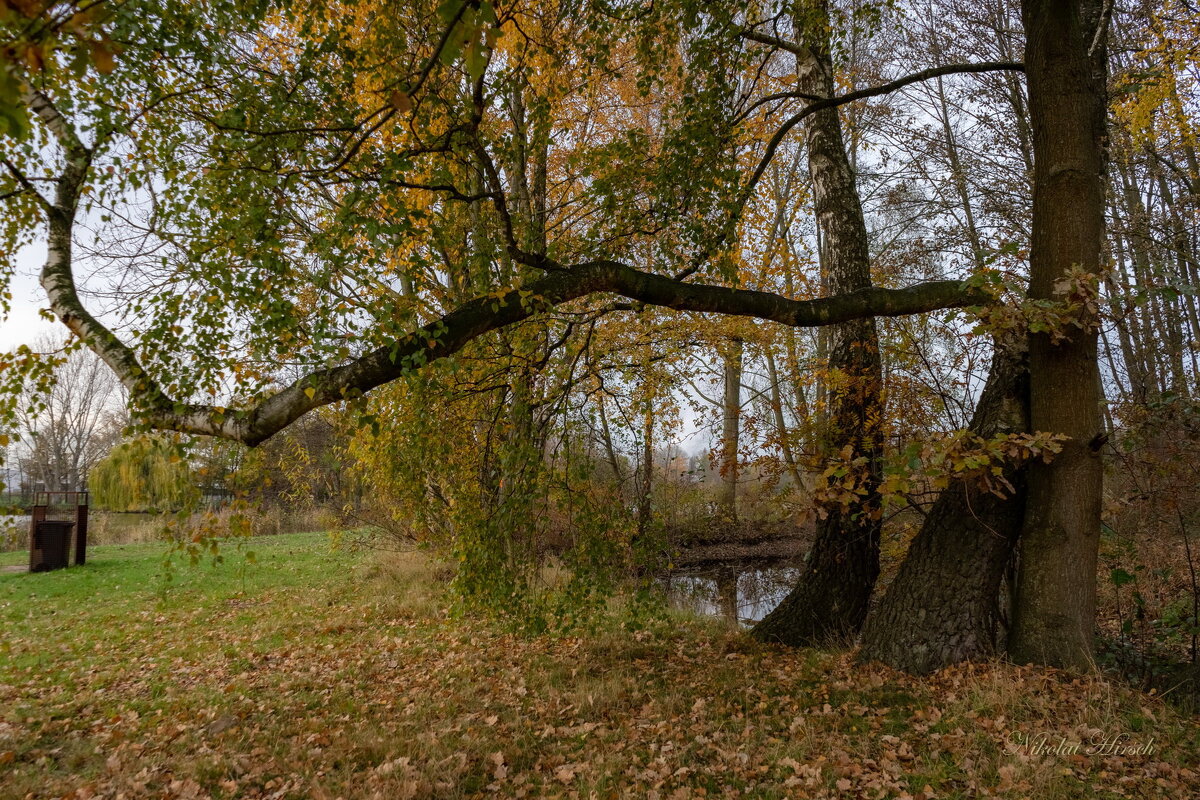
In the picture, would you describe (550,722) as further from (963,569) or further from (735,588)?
(735,588)

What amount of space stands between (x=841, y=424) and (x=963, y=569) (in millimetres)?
1734

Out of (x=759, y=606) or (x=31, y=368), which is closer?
(x=31, y=368)

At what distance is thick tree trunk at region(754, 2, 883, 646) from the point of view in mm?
6129

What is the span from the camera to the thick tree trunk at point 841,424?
20.1 ft

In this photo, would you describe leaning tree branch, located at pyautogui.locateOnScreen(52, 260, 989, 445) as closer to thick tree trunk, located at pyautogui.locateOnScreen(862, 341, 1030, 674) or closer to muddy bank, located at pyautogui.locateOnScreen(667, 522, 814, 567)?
thick tree trunk, located at pyautogui.locateOnScreen(862, 341, 1030, 674)

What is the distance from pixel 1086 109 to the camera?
4895 millimetres

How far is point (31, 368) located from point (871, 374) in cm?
638

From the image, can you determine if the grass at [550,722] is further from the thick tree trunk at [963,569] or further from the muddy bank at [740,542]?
the muddy bank at [740,542]

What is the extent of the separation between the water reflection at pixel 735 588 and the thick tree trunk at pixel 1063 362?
4.90 meters

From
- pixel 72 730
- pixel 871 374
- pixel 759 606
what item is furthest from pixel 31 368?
pixel 759 606

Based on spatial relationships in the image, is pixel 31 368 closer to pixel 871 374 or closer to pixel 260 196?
pixel 260 196

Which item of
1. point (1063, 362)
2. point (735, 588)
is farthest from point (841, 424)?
point (735, 588)

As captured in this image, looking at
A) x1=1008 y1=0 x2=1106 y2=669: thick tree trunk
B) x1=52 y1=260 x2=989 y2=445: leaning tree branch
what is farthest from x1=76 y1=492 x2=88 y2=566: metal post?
x1=1008 y1=0 x2=1106 y2=669: thick tree trunk

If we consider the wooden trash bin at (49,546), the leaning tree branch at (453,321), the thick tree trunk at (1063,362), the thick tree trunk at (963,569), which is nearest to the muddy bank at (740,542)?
the thick tree trunk at (963,569)
